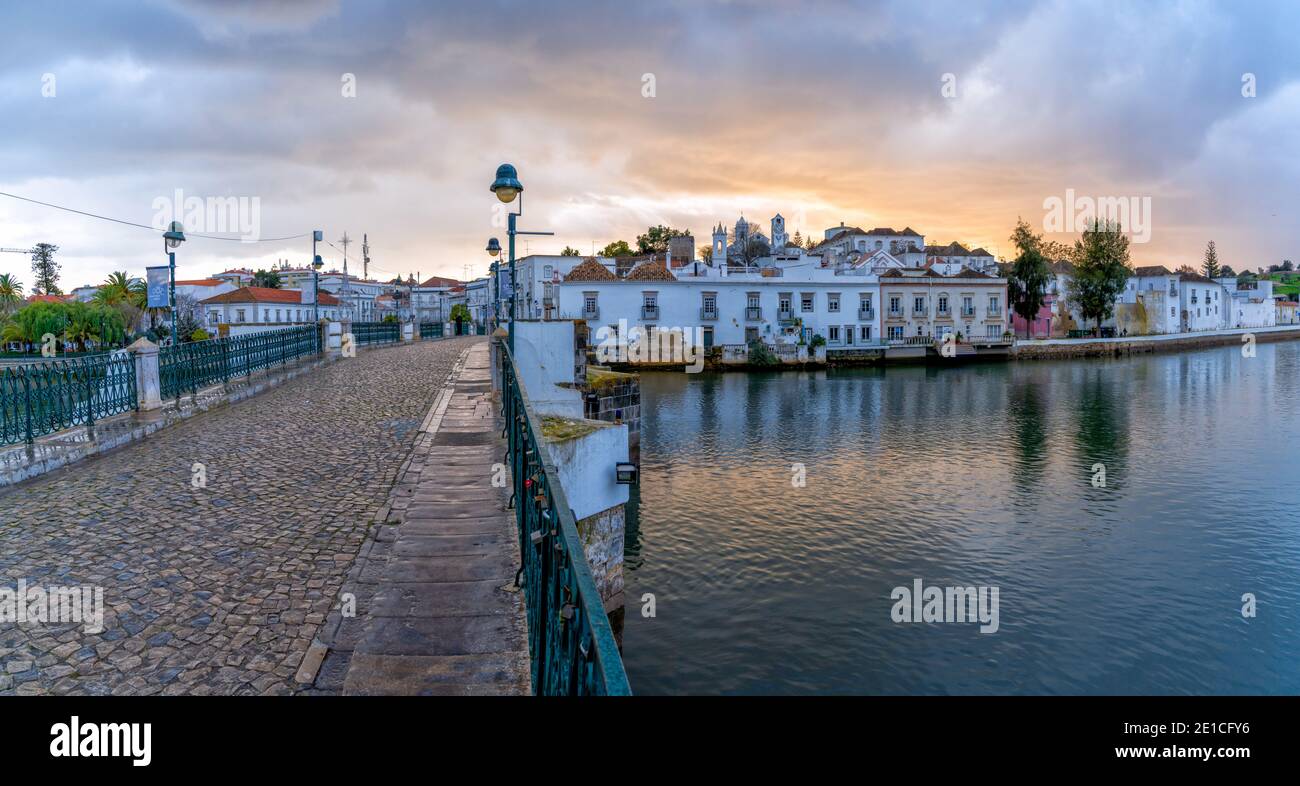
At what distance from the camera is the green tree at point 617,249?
90275mm

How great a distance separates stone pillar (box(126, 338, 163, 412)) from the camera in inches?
595

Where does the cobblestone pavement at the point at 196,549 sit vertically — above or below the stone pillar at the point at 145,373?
below

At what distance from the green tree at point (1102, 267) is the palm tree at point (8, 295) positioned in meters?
97.3

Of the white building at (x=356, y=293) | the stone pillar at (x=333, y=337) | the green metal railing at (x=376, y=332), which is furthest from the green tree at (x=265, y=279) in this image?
the stone pillar at (x=333, y=337)

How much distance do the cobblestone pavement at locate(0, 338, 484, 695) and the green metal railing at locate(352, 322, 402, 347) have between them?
3066 centimetres

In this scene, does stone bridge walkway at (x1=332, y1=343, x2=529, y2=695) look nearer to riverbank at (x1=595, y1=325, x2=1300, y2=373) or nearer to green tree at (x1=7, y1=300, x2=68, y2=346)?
riverbank at (x1=595, y1=325, x2=1300, y2=373)

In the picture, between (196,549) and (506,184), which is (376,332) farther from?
(196,549)

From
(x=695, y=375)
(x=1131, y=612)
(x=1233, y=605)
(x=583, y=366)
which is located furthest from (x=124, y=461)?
(x=695, y=375)

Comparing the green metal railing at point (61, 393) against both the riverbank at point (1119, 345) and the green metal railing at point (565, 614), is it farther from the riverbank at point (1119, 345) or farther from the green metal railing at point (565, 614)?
the riverbank at point (1119, 345)

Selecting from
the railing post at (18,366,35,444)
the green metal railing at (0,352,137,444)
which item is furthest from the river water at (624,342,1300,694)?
the green metal railing at (0,352,137,444)
